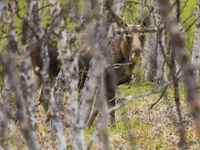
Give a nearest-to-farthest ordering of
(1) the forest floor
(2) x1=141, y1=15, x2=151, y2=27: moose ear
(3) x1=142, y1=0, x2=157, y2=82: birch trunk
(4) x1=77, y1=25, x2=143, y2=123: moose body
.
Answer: (1) the forest floor
(4) x1=77, y1=25, x2=143, y2=123: moose body
(2) x1=141, y1=15, x2=151, y2=27: moose ear
(3) x1=142, y1=0, x2=157, y2=82: birch trunk

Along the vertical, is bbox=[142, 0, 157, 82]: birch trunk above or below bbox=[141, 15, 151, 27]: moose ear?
below

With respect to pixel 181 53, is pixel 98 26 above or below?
above

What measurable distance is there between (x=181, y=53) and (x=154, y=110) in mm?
6575

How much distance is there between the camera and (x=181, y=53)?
3.96 feet

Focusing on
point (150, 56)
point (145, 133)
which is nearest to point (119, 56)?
point (145, 133)

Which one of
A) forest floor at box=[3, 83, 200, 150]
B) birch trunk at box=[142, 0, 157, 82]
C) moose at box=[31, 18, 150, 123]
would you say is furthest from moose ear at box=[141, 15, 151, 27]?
birch trunk at box=[142, 0, 157, 82]

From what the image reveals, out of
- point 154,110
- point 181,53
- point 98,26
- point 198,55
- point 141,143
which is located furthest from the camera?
point 154,110

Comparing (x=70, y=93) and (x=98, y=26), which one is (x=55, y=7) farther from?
(x=70, y=93)

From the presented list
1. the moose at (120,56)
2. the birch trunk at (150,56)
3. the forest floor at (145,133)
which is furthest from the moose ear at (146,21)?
the birch trunk at (150,56)

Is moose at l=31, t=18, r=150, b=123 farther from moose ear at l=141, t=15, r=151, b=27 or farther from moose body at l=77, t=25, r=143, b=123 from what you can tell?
moose ear at l=141, t=15, r=151, b=27

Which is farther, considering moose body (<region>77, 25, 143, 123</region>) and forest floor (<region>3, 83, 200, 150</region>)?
moose body (<region>77, 25, 143, 123</region>)

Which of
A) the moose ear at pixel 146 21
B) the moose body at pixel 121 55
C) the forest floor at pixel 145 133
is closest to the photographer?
the forest floor at pixel 145 133

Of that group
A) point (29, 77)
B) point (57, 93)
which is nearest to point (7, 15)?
point (29, 77)

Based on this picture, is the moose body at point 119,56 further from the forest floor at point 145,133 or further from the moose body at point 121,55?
the forest floor at point 145,133
